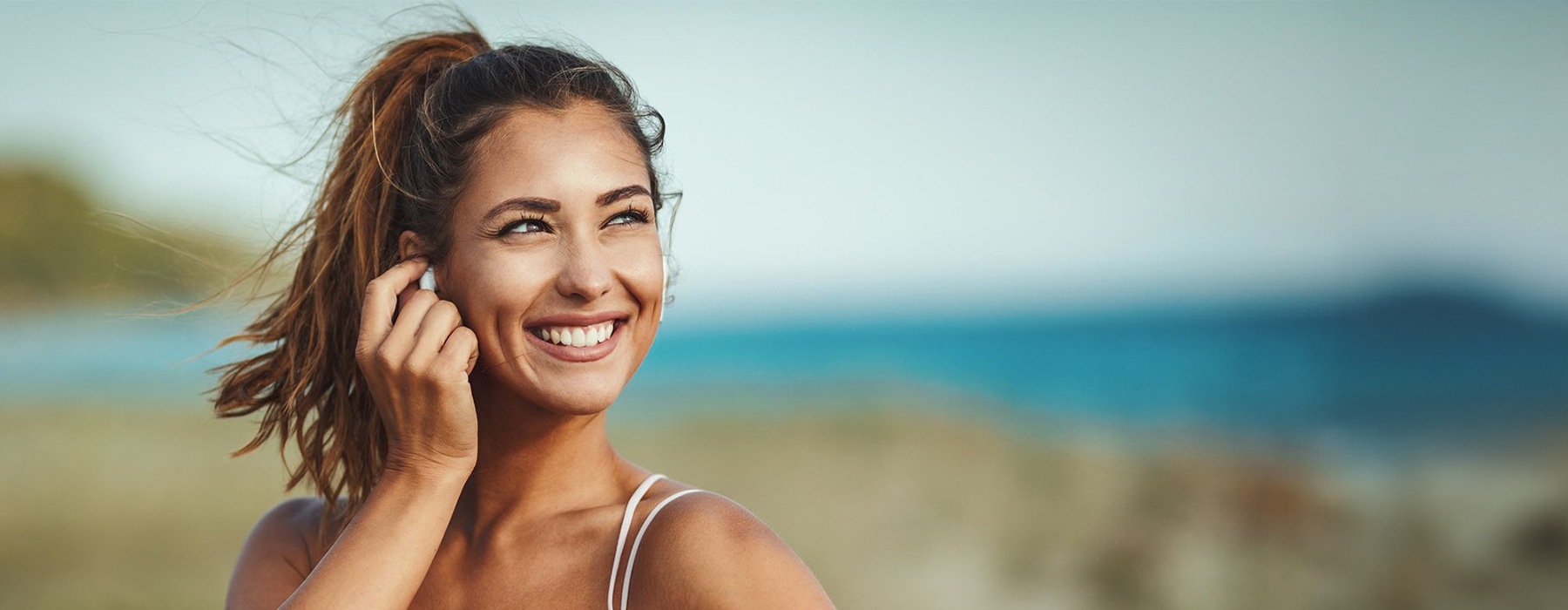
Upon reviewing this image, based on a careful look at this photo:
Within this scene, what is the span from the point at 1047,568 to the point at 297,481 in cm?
973

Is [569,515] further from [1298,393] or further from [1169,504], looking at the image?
[1298,393]

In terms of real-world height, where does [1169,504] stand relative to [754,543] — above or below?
below

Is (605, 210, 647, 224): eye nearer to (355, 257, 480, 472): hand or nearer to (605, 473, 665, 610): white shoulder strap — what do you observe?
(355, 257, 480, 472): hand

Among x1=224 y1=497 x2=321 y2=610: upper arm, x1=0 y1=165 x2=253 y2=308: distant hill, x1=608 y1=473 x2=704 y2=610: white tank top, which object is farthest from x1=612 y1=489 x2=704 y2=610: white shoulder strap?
x1=0 y1=165 x2=253 y2=308: distant hill

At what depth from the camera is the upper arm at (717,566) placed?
2.54m

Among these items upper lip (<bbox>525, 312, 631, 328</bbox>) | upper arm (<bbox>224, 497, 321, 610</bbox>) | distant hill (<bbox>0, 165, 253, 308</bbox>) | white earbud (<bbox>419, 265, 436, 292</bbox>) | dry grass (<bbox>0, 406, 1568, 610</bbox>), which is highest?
upper lip (<bbox>525, 312, 631, 328</bbox>)

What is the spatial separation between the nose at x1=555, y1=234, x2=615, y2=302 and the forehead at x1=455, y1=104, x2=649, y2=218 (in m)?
0.10

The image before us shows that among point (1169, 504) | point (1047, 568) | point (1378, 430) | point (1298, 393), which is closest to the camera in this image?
point (1047, 568)

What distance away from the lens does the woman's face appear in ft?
9.02

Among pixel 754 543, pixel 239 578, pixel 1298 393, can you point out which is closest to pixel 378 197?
pixel 239 578

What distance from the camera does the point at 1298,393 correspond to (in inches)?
1005

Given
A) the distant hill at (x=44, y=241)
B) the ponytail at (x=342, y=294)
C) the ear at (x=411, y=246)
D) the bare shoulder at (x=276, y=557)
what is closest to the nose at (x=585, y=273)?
the ear at (x=411, y=246)

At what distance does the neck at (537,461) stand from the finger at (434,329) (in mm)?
240

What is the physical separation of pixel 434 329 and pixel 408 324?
61 mm
